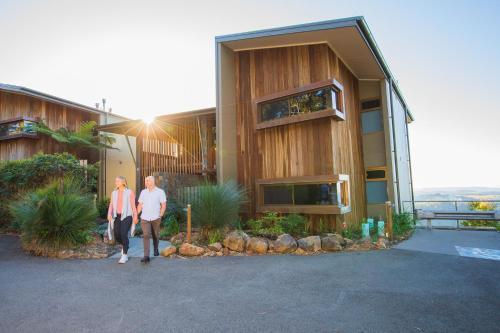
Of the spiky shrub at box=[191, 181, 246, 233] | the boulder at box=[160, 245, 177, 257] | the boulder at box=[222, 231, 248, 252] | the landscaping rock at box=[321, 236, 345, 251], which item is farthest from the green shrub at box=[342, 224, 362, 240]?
the boulder at box=[160, 245, 177, 257]

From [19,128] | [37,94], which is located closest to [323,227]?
[37,94]

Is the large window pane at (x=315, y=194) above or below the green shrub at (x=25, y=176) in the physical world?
below

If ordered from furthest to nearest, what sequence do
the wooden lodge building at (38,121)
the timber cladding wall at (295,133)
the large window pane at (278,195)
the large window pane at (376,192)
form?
the wooden lodge building at (38,121)
the large window pane at (376,192)
the large window pane at (278,195)
the timber cladding wall at (295,133)

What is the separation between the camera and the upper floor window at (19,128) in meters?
13.5

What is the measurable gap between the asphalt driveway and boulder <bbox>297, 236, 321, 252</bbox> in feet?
1.84

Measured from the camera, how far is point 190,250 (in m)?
6.08

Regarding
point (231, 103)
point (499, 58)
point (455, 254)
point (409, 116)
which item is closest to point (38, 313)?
point (455, 254)

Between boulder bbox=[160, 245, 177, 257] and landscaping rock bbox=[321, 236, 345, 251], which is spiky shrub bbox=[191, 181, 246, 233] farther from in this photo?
landscaping rock bbox=[321, 236, 345, 251]

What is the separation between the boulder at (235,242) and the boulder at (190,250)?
0.59 m

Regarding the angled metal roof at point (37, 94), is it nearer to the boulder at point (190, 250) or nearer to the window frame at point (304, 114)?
the window frame at point (304, 114)

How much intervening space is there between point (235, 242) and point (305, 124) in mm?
4048

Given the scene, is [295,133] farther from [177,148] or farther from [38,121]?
[38,121]

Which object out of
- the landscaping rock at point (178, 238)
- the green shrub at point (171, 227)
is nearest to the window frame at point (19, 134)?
the green shrub at point (171, 227)

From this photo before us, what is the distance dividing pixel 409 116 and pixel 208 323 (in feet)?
54.6
